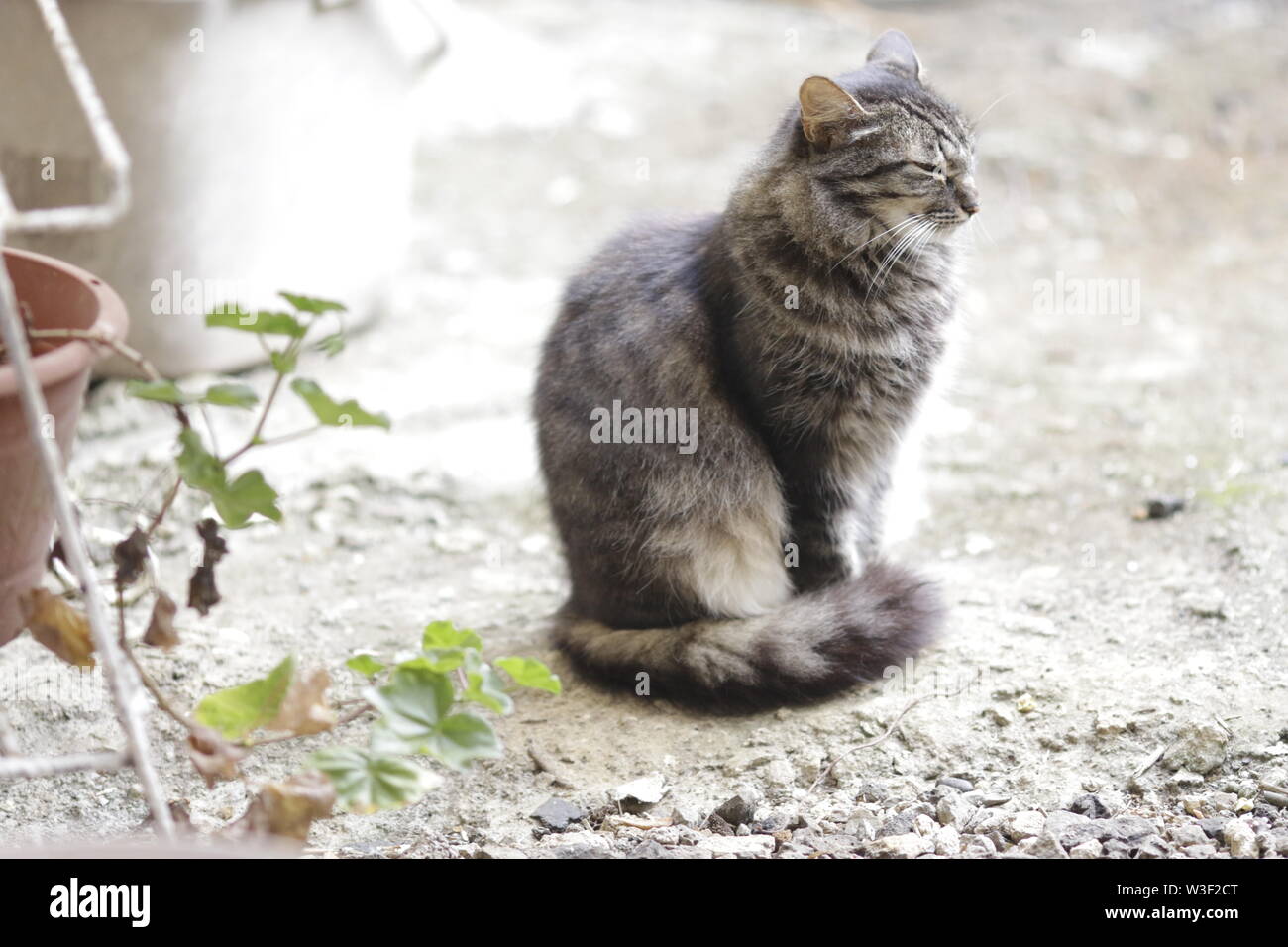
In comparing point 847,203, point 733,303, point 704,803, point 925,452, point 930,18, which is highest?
point 930,18

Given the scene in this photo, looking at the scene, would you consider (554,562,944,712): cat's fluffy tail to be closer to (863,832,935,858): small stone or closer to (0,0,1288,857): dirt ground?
(0,0,1288,857): dirt ground

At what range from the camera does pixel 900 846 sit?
2.32 m

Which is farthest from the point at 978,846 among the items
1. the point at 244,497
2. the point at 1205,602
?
the point at 244,497

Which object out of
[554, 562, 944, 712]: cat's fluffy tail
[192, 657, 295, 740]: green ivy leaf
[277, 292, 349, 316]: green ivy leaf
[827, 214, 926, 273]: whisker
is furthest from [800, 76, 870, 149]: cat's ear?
[192, 657, 295, 740]: green ivy leaf

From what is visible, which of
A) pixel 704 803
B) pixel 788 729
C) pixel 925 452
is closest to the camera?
pixel 704 803

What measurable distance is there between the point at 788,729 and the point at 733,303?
0.92 m

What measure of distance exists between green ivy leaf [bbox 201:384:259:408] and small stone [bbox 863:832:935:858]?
1.31 metres

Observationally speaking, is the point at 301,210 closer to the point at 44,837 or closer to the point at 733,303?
the point at 733,303

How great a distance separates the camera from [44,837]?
2393 millimetres

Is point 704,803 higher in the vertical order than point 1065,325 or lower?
lower

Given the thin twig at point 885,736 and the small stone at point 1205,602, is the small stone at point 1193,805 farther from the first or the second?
the small stone at point 1205,602

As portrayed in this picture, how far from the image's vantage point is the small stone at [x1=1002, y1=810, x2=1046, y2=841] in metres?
2.34
